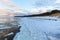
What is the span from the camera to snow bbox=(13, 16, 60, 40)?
5.31ft

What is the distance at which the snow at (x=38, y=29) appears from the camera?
162cm

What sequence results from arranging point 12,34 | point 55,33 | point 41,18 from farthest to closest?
point 41,18 < point 55,33 < point 12,34

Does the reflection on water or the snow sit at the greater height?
the reflection on water

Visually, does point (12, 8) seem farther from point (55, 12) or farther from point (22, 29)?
point (55, 12)

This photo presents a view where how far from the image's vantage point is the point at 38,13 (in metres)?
1.74

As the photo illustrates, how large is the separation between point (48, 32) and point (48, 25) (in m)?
0.10

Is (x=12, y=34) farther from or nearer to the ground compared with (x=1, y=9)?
nearer to the ground

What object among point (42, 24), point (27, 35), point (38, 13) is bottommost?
point (27, 35)

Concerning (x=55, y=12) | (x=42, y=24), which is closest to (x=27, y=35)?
(x=42, y=24)

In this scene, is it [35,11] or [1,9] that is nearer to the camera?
[1,9]

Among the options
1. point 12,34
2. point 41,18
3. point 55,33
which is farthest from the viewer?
point 41,18

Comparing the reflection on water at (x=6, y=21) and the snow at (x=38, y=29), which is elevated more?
the reflection on water at (x=6, y=21)

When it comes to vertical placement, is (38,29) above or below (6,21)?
below

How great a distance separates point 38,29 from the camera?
1683 mm
